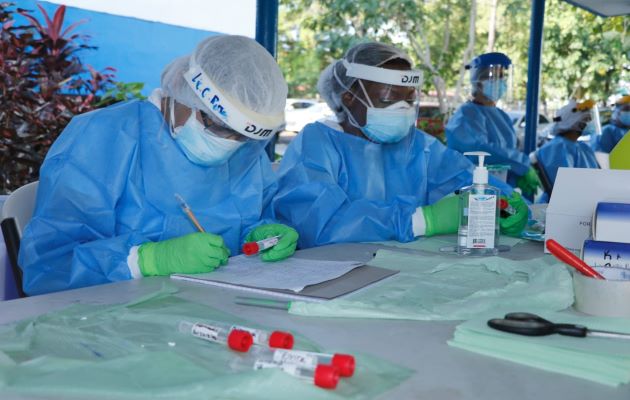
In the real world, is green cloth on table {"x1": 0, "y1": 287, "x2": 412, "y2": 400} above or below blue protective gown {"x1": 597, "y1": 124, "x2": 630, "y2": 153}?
below

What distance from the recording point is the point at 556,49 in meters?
10.6

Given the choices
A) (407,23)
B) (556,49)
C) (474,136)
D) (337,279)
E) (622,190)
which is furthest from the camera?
(556,49)

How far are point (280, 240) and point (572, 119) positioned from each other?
14.0 ft

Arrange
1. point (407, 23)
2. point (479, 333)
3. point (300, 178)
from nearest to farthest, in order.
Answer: point (479, 333) → point (300, 178) → point (407, 23)

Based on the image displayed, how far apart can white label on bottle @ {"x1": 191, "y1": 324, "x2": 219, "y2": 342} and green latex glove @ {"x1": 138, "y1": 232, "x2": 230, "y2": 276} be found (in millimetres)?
414

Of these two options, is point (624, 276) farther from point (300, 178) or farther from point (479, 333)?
point (300, 178)

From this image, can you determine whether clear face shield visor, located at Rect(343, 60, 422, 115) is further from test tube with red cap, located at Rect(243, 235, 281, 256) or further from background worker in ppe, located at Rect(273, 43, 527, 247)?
test tube with red cap, located at Rect(243, 235, 281, 256)

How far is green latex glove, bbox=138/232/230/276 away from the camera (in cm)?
139

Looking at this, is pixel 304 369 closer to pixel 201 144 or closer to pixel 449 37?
pixel 201 144

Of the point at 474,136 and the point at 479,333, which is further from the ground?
the point at 474,136

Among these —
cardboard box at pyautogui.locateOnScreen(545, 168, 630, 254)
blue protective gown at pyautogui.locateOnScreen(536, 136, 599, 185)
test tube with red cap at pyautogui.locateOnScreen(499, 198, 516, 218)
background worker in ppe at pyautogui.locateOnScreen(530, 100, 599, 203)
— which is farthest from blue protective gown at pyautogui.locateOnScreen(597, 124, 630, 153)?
cardboard box at pyautogui.locateOnScreen(545, 168, 630, 254)

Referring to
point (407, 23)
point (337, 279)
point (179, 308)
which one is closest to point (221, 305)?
point (179, 308)

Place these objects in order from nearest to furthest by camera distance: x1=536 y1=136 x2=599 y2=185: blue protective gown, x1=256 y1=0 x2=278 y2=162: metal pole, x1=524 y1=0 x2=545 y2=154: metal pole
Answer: x1=256 y1=0 x2=278 y2=162: metal pole
x1=536 y1=136 x2=599 y2=185: blue protective gown
x1=524 y1=0 x2=545 y2=154: metal pole

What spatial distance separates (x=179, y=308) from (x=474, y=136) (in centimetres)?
338
